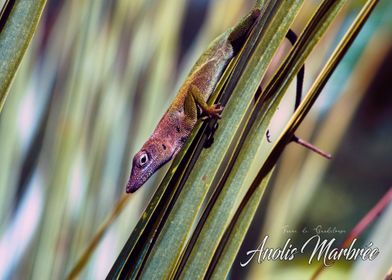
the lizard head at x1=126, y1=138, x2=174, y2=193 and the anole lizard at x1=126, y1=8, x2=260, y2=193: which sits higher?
the anole lizard at x1=126, y1=8, x2=260, y2=193

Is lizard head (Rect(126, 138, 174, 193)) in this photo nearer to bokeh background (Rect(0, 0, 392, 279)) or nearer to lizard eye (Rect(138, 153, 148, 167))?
lizard eye (Rect(138, 153, 148, 167))

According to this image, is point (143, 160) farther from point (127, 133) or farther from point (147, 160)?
point (127, 133)

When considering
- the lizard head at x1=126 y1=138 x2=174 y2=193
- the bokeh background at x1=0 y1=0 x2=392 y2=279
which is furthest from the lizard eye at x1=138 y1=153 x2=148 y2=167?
the bokeh background at x1=0 y1=0 x2=392 y2=279

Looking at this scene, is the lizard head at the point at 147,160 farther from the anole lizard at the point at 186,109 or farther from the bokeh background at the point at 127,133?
the bokeh background at the point at 127,133

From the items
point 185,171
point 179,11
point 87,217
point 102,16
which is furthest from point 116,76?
point 185,171

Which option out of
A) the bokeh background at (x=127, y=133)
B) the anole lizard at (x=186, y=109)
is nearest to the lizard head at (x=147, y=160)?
the anole lizard at (x=186, y=109)

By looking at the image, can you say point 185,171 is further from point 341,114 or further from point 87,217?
point 341,114
